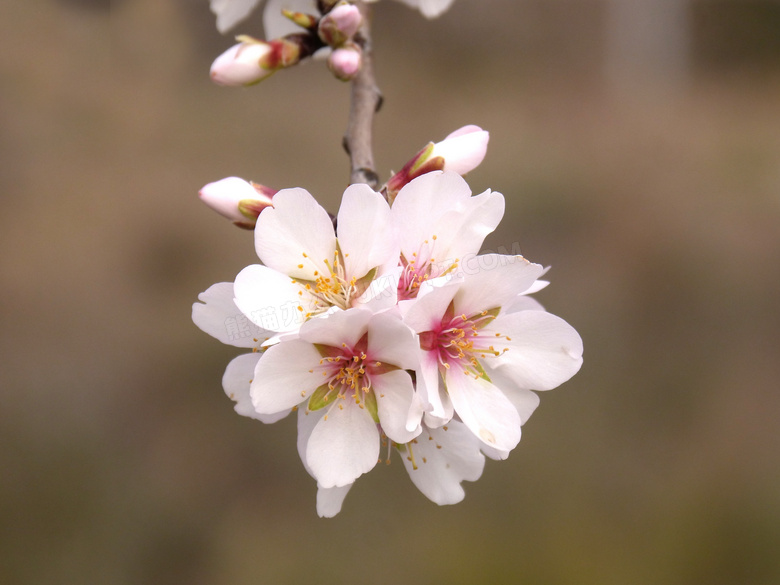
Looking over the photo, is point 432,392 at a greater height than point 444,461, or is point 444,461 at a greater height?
point 432,392

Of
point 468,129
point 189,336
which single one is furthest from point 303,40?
point 189,336

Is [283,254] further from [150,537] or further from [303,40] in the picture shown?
[150,537]

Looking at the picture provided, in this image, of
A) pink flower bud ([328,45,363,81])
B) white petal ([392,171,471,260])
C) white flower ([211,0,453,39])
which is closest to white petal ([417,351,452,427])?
white petal ([392,171,471,260])

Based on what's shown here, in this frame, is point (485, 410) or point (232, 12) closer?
point (485, 410)

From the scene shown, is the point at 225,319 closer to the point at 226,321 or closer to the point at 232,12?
the point at 226,321

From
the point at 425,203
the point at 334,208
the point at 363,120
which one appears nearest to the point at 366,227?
the point at 425,203
